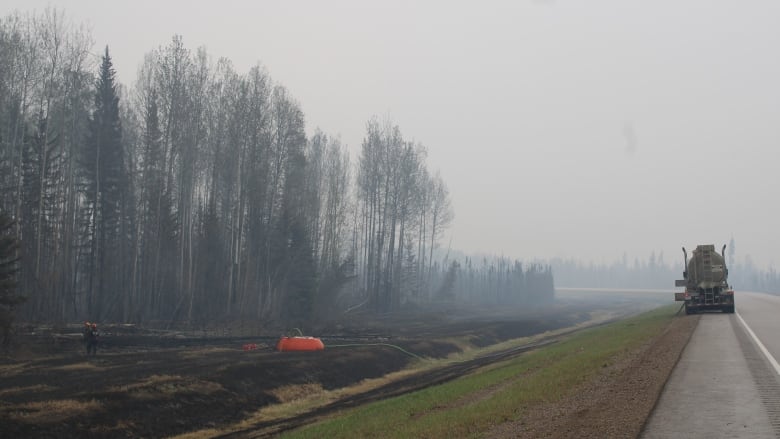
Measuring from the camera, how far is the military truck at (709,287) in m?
37.4

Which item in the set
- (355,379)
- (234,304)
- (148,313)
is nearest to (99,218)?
(148,313)

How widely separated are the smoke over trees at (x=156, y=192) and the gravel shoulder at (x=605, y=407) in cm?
3465

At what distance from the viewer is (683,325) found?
29.6 meters

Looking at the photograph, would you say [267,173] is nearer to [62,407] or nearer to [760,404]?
[62,407]

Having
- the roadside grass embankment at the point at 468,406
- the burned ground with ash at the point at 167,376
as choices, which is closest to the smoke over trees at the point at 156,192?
the burned ground with ash at the point at 167,376

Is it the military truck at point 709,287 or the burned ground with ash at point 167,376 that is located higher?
the military truck at point 709,287

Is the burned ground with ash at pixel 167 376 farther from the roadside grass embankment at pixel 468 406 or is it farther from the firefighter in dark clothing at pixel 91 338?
the roadside grass embankment at pixel 468 406

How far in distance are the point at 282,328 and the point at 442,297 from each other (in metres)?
62.4

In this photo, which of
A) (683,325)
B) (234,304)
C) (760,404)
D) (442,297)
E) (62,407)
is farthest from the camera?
(442,297)

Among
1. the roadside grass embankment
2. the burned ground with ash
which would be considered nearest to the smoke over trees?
the burned ground with ash

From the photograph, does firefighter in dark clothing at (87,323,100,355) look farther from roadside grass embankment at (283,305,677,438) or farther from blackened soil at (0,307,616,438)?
roadside grass embankment at (283,305,677,438)

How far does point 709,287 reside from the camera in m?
37.5

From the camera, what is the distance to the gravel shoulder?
34.7 ft

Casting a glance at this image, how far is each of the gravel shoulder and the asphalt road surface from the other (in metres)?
0.32
